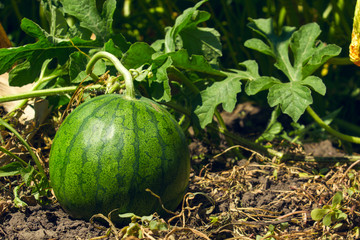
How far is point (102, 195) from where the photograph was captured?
1.74m

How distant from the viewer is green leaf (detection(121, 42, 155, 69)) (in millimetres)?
2299

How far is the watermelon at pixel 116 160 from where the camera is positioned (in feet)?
5.67

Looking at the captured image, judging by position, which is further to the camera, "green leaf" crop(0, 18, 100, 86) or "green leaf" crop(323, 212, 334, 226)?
"green leaf" crop(0, 18, 100, 86)

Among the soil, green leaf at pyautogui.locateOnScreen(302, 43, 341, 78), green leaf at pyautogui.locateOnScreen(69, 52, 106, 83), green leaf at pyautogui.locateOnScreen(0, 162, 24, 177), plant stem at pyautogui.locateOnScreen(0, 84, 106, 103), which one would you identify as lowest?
the soil

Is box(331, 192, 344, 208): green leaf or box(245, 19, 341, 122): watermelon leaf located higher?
box(245, 19, 341, 122): watermelon leaf

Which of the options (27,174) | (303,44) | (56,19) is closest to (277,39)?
(303,44)

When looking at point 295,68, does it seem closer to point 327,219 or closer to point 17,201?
point 327,219

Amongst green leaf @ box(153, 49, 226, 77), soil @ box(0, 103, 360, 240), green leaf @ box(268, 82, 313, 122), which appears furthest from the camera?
green leaf @ box(153, 49, 226, 77)

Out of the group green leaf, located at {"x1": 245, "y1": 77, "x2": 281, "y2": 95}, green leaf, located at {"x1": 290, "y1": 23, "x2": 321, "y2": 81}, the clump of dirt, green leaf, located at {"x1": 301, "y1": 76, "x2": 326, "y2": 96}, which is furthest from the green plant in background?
the clump of dirt

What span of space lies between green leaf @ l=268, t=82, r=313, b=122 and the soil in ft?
1.34

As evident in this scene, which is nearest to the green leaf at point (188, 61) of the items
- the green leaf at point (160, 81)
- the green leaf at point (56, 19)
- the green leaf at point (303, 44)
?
the green leaf at point (160, 81)

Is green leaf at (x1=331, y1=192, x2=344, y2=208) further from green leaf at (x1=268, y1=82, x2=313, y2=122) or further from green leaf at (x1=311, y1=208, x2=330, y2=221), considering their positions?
green leaf at (x1=268, y1=82, x2=313, y2=122)

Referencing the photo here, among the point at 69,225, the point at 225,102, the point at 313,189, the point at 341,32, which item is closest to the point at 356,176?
the point at 313,189

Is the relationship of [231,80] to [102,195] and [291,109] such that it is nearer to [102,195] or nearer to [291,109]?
[291,109]
